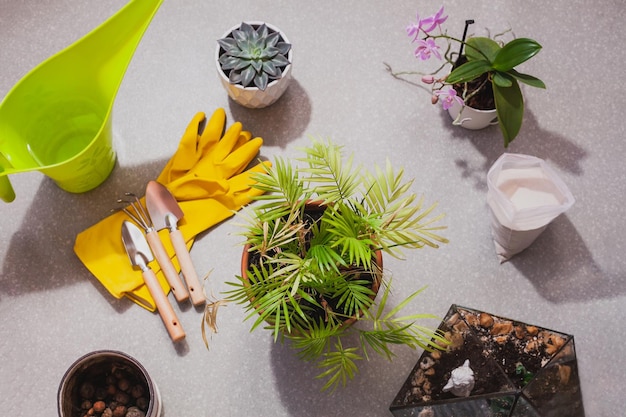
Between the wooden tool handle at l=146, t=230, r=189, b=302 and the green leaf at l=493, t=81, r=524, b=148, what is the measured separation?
549 millimetres

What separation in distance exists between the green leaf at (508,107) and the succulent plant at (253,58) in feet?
1.10

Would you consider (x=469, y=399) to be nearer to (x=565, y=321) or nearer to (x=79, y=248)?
(x=565, y=321)

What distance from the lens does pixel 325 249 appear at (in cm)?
94

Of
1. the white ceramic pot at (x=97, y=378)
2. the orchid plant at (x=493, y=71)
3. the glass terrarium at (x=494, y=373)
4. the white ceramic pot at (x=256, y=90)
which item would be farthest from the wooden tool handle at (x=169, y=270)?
the orchid plant at (x=493, y=71)

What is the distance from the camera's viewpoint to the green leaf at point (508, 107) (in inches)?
45.0

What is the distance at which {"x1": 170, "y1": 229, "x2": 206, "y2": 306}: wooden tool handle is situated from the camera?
1.18m

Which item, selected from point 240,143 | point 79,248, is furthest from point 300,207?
point 79,248

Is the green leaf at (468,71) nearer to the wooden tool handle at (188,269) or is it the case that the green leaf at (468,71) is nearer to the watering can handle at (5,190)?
the wooden tool handle at (188,269)

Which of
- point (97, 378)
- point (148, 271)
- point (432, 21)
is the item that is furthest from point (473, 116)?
point (97, 378)

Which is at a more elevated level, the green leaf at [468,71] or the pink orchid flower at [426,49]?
the pink orchid flower at [426,49]

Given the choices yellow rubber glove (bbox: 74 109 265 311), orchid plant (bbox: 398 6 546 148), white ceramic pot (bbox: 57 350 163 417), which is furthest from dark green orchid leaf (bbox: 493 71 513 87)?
white ceramic pot (bbox: 57 350 163 417)

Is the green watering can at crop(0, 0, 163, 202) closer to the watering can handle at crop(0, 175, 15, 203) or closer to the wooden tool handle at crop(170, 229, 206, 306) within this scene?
the watering can handle at crop(0, 175, 15, 203)

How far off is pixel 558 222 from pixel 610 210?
0.29 ft

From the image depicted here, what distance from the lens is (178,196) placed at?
123cm
